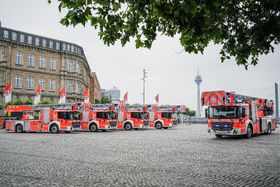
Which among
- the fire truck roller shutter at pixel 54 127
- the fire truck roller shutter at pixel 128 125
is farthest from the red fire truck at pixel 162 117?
the fire truck roller shutter at pixel 54 127

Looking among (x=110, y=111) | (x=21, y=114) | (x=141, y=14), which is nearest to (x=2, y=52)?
(x=21, y=114)

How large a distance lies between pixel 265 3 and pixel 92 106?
83.2ft

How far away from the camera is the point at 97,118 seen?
101 feet

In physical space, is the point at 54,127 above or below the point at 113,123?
below

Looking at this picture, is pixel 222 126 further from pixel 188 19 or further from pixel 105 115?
pixel 105 115

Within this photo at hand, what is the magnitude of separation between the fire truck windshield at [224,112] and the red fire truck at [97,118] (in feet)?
47.0

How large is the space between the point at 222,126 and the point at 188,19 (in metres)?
13.1

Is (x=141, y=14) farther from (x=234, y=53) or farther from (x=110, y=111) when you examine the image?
(x=110, y=111)

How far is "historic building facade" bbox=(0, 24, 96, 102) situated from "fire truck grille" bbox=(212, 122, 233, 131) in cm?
4250

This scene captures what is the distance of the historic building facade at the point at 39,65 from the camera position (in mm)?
51781

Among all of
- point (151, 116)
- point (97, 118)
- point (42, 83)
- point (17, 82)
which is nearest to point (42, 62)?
point (42, 83)

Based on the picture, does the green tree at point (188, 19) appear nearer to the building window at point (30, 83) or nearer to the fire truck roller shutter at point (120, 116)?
the fire truck roller shutter at point (120, 116)

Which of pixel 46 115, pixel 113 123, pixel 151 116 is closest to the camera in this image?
pixel 46 115

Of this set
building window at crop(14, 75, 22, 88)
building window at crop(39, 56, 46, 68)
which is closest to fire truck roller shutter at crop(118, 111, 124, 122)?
building window at crop(14, 75, 22, 88)
